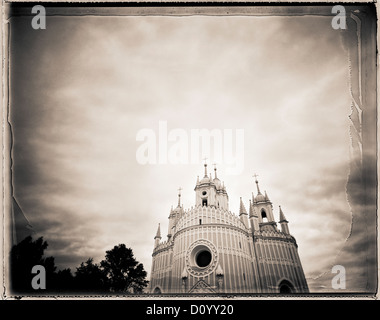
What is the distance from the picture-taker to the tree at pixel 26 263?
15.3ft

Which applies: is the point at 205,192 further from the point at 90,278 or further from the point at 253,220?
the point at 90,278

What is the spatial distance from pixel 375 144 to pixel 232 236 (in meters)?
11.6

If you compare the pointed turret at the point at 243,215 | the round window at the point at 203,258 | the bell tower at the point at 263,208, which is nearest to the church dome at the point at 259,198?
the bell tower at the point at 263,208

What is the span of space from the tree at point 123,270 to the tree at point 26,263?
6.48 feet

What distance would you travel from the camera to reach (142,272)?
950 centimetres

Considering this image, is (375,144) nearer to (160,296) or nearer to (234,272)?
(160,296)

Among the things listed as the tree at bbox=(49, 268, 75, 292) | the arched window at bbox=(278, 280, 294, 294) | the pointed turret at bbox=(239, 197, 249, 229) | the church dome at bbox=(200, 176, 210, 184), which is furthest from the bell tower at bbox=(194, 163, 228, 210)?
the tree at bbox=(49, 268, 75, 292)

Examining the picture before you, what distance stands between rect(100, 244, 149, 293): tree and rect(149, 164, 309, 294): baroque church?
374cm

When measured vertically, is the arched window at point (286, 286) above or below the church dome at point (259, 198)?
below

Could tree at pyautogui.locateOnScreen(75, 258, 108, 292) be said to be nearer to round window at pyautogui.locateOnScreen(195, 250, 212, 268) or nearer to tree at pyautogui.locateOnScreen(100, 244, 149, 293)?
tree at pyautogui.locateOnScreen(100, 244, 149, 293)

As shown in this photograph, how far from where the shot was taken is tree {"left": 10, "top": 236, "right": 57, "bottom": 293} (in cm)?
465

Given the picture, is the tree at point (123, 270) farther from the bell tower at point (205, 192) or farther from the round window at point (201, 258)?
the bell tower at point (205, 192)

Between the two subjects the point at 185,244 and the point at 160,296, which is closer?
the point at 160,296
